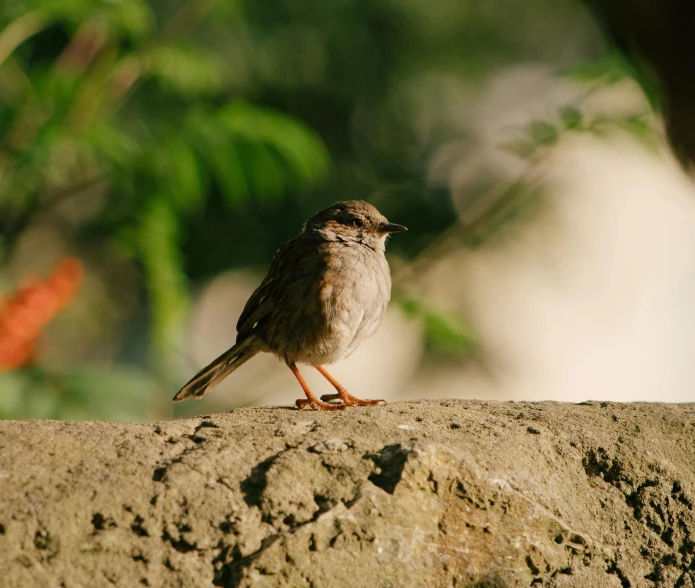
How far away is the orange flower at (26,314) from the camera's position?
523 centimetres

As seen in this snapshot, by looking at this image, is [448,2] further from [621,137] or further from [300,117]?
[621,137]

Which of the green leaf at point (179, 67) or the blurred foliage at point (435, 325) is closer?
the green leaf at point (179, 67)

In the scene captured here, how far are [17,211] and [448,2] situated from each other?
199 inches

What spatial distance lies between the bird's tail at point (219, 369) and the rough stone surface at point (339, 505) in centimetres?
184

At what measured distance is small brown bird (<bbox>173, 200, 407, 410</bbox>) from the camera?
5.68 meters

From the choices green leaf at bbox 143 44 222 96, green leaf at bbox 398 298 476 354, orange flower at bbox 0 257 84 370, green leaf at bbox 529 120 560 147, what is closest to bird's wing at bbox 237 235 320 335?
green leaf at bbox 398 298 476 354

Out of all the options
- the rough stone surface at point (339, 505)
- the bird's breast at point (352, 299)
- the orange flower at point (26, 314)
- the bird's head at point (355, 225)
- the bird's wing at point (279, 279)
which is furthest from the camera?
the bird's head at point (355, 225)

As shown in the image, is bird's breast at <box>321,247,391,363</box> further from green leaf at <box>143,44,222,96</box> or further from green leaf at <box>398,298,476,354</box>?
green leaf at <box>143,44,222,96</box>

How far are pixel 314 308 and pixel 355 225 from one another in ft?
2.60

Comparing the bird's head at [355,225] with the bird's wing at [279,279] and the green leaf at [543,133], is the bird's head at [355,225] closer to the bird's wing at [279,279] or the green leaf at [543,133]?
Answer: the bird's wing at [279,279]

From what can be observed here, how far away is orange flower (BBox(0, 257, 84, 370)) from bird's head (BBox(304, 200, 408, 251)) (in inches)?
63.7

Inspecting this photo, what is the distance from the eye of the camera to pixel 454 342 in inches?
260

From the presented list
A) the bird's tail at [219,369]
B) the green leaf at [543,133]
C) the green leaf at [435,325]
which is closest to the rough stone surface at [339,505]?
the bird's tail at [219,369]

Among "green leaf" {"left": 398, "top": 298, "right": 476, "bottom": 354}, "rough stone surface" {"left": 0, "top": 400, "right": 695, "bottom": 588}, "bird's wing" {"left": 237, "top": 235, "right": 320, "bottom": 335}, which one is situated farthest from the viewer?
"green leaf" {"left": 398, "top": 298, "right": 476, "bottom": 354}
